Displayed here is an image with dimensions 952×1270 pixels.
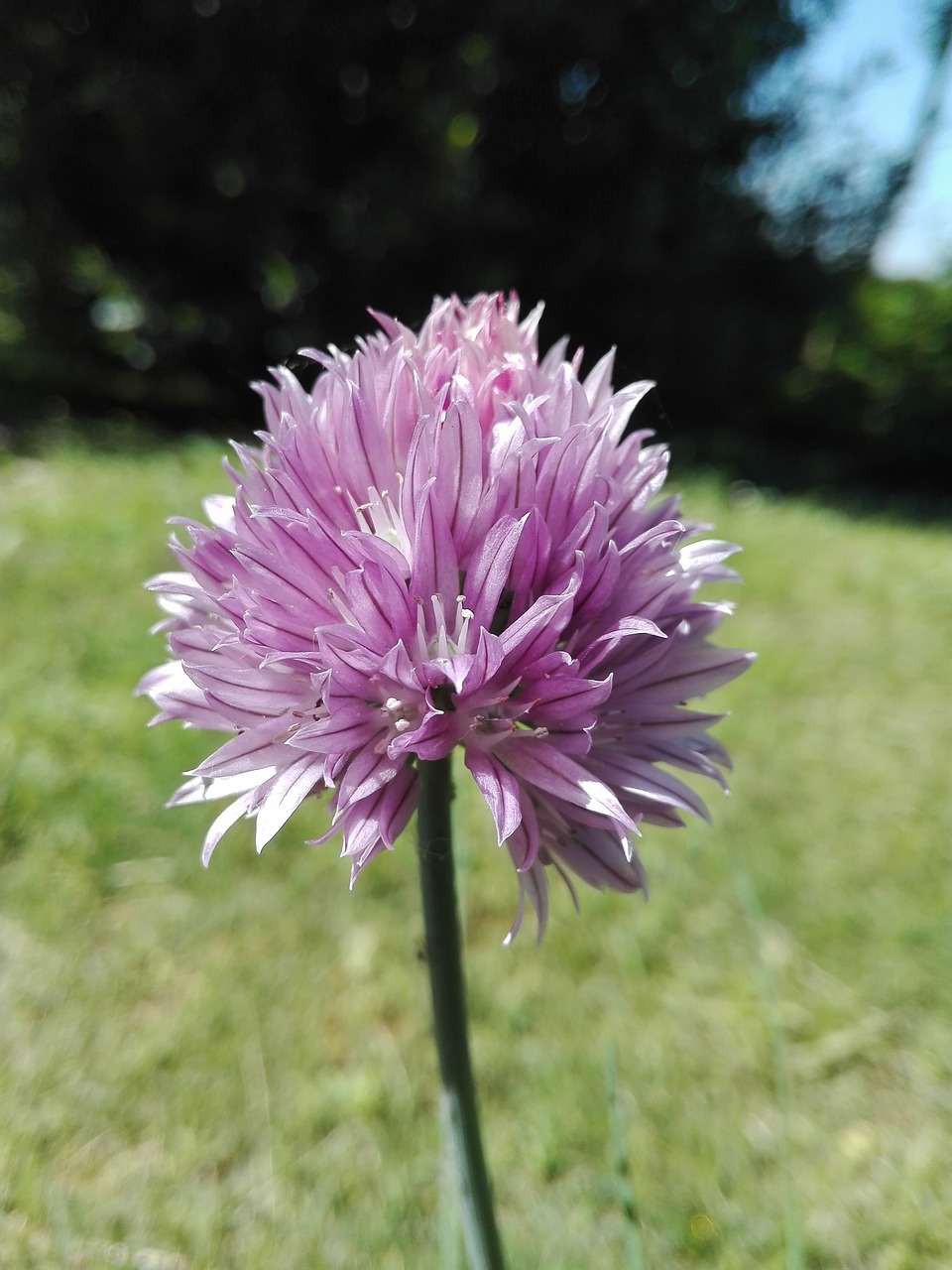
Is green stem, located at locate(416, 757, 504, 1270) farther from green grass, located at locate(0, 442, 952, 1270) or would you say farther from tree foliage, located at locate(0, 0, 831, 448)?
tree foliage, located at locate(0, 0, 831, 448)

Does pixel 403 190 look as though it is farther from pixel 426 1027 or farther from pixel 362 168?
pixel 426 1027

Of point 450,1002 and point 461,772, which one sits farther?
point 461,772

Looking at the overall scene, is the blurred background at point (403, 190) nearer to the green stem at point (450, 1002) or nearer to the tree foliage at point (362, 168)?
the tree foliage at point (362, 168)

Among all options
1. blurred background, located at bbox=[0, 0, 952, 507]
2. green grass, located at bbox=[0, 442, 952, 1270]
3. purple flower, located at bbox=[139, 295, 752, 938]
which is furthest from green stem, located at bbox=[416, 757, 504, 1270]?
blurred background, located at bbox=[0, 0, 952, 507]

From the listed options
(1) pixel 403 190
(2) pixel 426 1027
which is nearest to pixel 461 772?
(2) pixel 426 1027

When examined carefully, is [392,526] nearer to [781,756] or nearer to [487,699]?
[487,699]

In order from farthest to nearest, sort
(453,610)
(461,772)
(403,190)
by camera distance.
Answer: (403,190)
(461,772)
(453,610)
